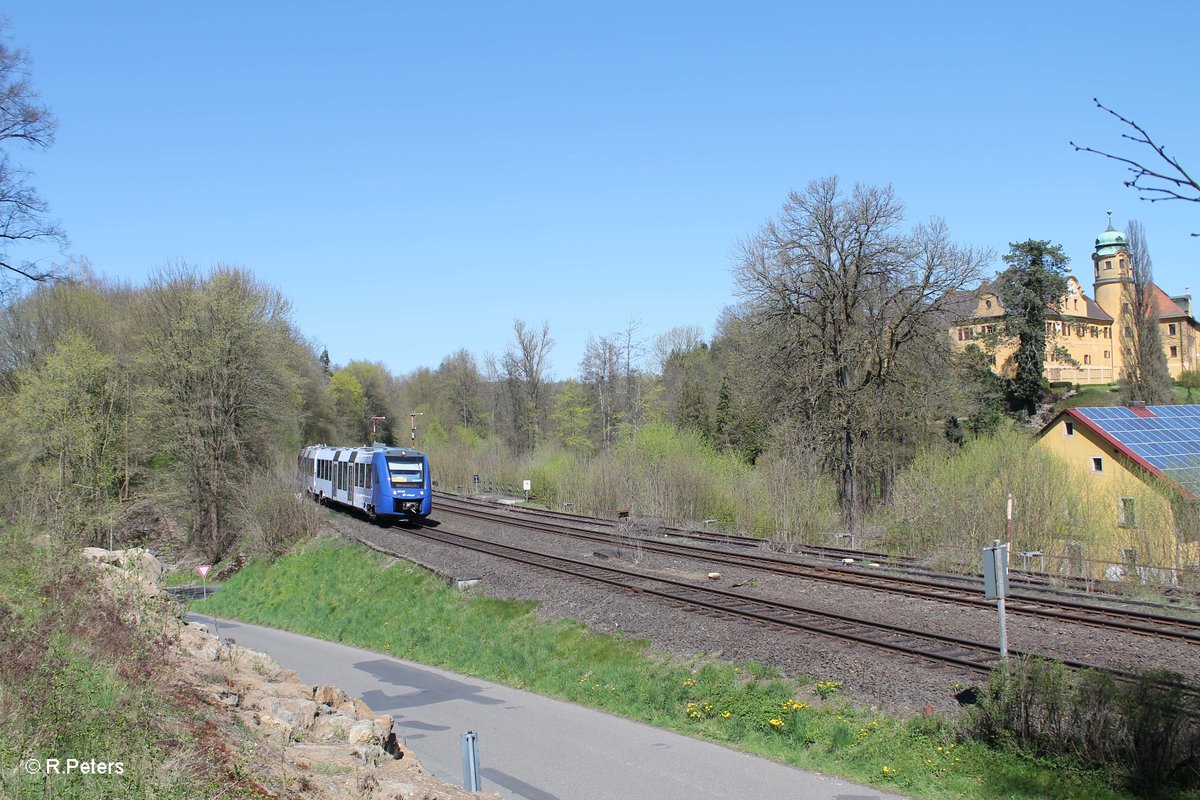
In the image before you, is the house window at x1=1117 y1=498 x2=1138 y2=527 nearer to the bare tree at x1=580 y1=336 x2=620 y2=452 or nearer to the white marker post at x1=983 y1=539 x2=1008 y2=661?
the white marker post at x1=983 y1=539 x2=1008 y2=661

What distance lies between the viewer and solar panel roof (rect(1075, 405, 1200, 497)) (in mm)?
27812

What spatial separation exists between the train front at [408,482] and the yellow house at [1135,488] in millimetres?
21405

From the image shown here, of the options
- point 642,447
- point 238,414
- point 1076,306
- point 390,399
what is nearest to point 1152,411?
point 642,447

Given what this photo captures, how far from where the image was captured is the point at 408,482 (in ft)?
108

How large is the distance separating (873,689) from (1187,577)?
12527 mm

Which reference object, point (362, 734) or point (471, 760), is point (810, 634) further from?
point (362, 734)

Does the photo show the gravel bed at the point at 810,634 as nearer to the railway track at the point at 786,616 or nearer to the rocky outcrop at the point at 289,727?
the railway track at the point at 786,616

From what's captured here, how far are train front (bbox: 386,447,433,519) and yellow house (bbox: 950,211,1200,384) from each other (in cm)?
3310

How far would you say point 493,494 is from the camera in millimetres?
53406

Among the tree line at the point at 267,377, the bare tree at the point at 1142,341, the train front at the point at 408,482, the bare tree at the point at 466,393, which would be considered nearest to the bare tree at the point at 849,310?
the tree line at the point at 267,377

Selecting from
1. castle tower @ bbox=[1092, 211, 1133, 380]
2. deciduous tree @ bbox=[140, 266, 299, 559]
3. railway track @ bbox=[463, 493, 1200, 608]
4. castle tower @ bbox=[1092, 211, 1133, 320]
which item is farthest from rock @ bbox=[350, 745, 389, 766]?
castle tower @ bbox=[1092, 211, 1133, 320]

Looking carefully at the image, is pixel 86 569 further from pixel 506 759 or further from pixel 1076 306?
pixel 1076 306

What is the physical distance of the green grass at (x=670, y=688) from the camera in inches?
365

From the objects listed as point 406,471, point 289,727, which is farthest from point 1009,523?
point 406,471
